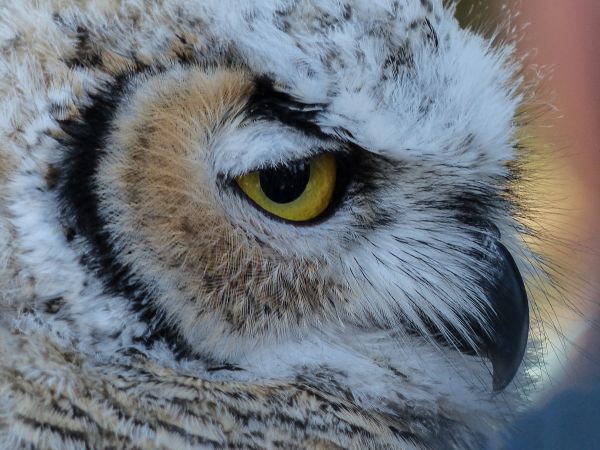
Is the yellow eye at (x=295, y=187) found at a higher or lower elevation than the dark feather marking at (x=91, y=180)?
higher

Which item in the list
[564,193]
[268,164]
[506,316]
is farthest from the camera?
[564,193]

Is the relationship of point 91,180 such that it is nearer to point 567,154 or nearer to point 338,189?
point 338,189

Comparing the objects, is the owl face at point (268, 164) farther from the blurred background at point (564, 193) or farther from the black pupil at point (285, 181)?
the blurred background at point (564, 193)

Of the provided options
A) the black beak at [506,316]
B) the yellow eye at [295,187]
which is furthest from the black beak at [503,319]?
the yellow eye at [295,187]

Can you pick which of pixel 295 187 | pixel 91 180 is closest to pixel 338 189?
pixel 295 187

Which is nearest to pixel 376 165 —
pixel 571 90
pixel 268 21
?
pixel 268 21

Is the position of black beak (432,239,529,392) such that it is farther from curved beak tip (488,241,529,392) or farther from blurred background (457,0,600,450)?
blurred background (457,0,600,450)

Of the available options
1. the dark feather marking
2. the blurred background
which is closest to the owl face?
the dark feather marking
